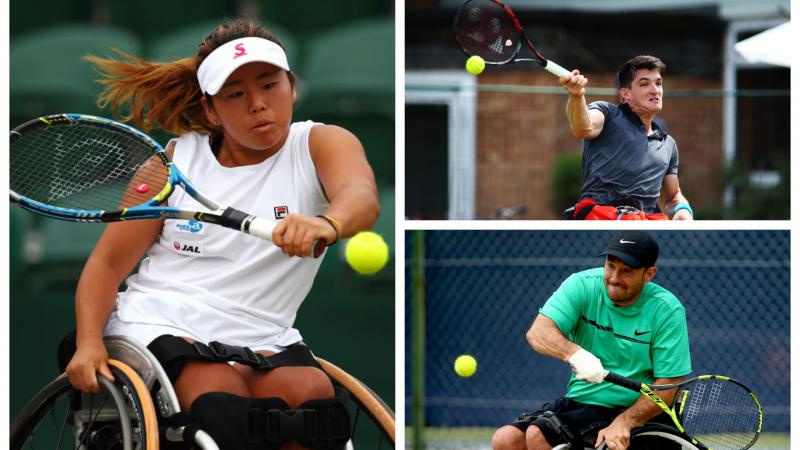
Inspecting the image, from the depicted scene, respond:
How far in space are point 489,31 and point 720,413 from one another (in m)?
0.90

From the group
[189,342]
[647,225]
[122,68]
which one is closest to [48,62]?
[122,68]

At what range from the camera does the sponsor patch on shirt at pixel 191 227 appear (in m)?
1.96

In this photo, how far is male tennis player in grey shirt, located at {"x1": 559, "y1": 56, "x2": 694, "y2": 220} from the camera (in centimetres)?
238

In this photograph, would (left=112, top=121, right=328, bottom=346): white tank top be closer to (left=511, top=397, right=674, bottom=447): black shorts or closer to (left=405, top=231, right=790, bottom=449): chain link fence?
(left=511, top=397, right=674, bottom=447): black shorts

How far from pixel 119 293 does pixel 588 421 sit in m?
0.81

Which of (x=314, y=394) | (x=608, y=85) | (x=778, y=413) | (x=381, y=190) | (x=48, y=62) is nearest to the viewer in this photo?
(x=314, y=394)

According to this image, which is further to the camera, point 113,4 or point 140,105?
point 113,4

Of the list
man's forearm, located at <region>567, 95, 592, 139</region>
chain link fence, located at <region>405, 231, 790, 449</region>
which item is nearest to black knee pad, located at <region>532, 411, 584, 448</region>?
man's forearm, located at <region>567, 95, 592, 139</region>

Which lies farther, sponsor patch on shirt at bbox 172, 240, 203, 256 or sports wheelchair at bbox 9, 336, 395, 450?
sponsor patch on shirt at bbox 172, 240, 203, 256

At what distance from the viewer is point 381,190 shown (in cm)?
256

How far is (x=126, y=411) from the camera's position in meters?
1.82

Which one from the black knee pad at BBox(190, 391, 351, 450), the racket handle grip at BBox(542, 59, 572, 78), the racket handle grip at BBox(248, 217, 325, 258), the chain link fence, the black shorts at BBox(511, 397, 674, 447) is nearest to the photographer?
the racket handle grip at BBox(248, 217, 325, 258)

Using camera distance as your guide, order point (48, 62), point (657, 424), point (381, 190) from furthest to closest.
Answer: point (48, 62), point (381, 190), point (657, 424)

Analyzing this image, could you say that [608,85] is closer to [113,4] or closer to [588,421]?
[113,4]
